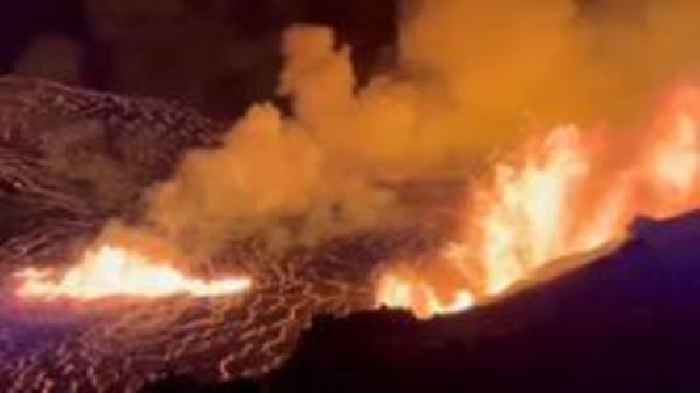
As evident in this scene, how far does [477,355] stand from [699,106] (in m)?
12.5

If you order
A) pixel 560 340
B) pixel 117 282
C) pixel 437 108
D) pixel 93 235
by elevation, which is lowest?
pixel 560 340

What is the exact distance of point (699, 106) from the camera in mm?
31422

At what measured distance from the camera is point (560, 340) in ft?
66.1

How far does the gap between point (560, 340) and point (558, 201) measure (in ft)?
40.0

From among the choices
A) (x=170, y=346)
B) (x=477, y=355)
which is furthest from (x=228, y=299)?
(x=477, y=355)

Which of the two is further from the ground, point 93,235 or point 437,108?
point 437,108

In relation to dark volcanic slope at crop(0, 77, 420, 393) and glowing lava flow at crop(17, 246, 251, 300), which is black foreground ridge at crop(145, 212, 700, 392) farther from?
glowing lava flow at crop(17, 246, 251, 300)

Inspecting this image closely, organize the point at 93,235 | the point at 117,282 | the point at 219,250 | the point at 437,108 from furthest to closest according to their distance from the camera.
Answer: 1. the point at 437,108
2. the point at 93,235
3. the point at 219,250
4. the point at 117,282

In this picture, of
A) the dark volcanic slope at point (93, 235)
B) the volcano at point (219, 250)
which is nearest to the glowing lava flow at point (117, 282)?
the volcano at point (219, 250)

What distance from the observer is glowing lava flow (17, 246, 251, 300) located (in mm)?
30281

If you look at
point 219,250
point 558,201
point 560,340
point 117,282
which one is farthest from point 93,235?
point 560,340

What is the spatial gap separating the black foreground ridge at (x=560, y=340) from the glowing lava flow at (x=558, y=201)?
23.7ft

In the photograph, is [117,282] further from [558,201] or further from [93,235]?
[558,201]

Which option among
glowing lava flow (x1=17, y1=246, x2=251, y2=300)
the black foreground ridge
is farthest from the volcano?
the black foreground ridge
